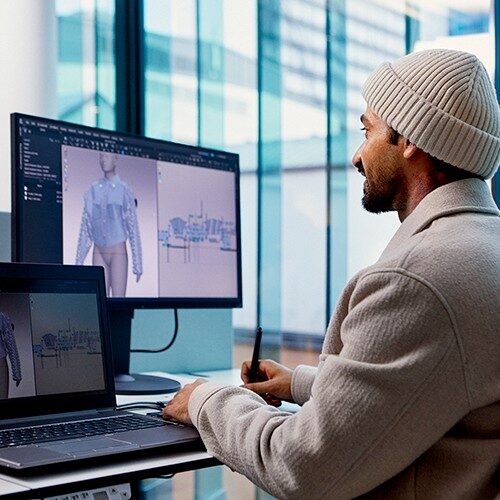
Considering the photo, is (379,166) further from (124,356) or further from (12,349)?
(124,356)

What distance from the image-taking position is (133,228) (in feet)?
5.90

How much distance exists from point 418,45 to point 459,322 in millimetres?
1977

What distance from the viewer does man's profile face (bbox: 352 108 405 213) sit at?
4.44ft

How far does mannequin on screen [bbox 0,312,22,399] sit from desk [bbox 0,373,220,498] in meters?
0.30

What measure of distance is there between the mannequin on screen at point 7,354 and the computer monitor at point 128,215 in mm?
231

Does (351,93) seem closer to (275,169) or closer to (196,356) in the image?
(275,169)

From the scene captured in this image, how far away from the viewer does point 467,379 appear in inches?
42.6

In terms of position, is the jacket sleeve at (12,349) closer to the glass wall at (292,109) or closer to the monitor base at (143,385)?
the monitor base at (143,385)

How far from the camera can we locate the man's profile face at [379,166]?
1.35 m

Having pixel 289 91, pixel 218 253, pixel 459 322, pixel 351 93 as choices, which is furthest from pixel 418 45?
pixel 459 322

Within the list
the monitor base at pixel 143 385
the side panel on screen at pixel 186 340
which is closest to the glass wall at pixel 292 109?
the side panel on screen at pixel 186 340

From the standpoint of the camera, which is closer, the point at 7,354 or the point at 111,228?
the point at 7,354

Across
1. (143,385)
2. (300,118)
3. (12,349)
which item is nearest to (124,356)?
(143,385)

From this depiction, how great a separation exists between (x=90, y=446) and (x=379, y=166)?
606 mm
